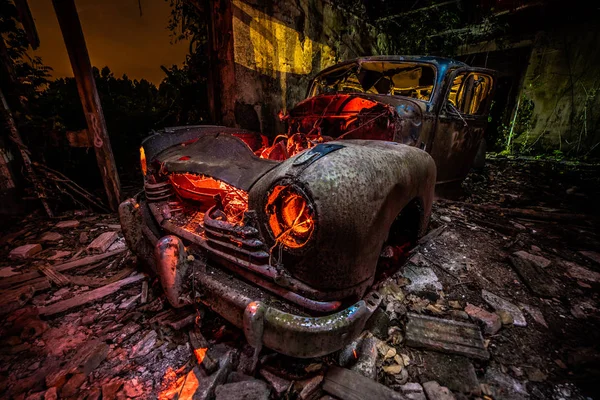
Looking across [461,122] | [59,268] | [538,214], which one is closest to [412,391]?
[461,122]

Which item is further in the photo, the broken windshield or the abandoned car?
the broken windshield

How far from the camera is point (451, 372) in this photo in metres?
1.41

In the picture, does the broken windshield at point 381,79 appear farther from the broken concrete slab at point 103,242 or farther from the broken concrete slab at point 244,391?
the broken concrete slab at point 103,242

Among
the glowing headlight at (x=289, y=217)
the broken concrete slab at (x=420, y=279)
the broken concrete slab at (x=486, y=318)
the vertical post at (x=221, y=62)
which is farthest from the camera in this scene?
the vertical post at (x=221, y=62)

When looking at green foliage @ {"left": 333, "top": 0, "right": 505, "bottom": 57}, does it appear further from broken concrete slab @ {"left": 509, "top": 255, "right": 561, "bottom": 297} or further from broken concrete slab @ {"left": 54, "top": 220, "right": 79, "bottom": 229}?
broken concrete slab @ {"left": 54, "top": 220, "right": 79, "bottom": 229}

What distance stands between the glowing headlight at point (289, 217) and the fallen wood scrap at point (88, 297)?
5.95ft

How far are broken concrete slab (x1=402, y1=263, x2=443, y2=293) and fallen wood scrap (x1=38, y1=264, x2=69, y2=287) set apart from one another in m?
3.05

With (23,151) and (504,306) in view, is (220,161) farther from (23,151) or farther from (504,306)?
(23,151)

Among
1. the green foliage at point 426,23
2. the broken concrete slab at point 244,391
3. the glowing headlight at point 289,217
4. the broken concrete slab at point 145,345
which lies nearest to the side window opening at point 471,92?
the glowing headlight at point 289,217

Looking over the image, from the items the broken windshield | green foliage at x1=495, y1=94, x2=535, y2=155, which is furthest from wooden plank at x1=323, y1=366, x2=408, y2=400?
green foliage at x1=495, y1=94, x2=535, y2=155

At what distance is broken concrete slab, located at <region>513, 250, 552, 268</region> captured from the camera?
2.41 metres

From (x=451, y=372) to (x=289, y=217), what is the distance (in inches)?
51.2

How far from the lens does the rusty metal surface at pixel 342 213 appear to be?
107 centimetres

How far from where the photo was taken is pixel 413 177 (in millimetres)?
1504
